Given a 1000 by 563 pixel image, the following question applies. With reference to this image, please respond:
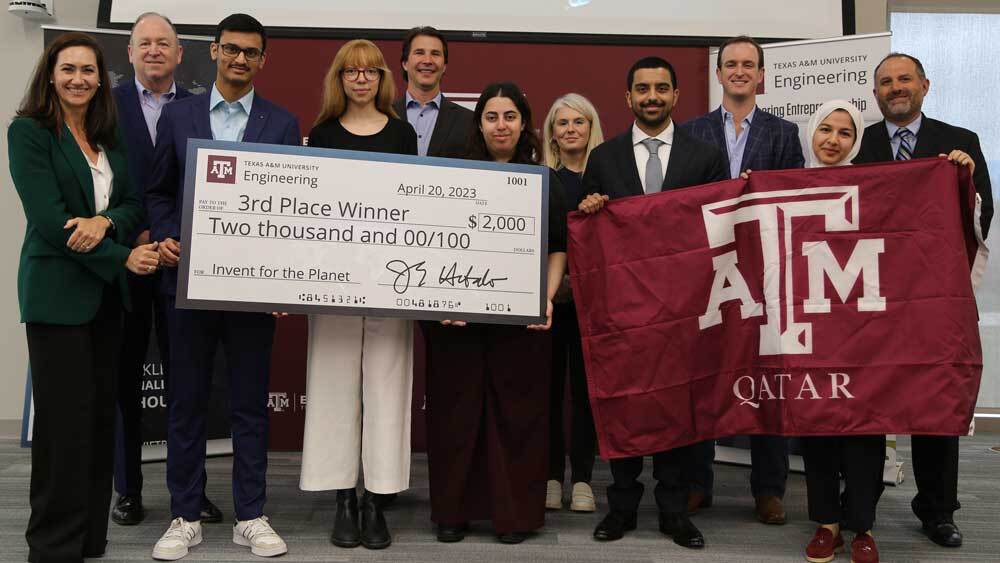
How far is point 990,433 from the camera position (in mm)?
5277

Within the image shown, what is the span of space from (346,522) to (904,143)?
2.49 m

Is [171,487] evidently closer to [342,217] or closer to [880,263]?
[342,217]

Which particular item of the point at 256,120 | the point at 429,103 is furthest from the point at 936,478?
the point at 256,120

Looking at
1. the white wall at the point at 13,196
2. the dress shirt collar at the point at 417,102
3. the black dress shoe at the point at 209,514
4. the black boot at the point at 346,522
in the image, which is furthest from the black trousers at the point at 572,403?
the white wall at the point at 13,196

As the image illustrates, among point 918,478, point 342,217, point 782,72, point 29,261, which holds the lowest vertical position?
point 918,478

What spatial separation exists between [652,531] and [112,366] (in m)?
1.85

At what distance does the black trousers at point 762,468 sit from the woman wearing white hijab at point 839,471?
371mm

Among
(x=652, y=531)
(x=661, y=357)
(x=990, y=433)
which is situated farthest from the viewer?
(x=990, y=433)

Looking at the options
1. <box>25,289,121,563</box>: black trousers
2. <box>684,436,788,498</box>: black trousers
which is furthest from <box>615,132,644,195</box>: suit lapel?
<box>25,289,121,563</box>: black trousers

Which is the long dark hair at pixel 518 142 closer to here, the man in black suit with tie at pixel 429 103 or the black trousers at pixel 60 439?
the man in black suit with tie at pixel 429 103

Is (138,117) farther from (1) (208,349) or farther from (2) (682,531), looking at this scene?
(2) (682,531)

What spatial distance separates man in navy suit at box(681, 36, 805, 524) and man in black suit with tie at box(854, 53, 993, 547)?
1.04 feet

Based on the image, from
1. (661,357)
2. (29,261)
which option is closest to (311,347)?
(29,261)

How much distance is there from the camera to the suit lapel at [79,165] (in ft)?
8.18
